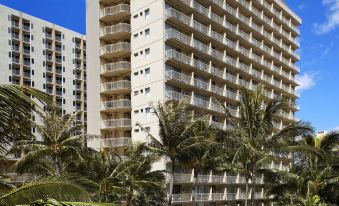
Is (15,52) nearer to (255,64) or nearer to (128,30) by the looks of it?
(128,30)

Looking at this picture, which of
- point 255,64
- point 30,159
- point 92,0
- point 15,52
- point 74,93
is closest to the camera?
point 30,159

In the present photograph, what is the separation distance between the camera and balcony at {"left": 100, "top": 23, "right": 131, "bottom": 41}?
208ft

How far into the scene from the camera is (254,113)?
37.6m

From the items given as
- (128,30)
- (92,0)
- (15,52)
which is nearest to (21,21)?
(15,52)

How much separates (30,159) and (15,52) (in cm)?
6812

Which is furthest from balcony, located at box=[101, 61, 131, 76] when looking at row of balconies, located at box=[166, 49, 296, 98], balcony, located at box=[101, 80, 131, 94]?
row of balconies, located at box=[166, 49, 296, 98]

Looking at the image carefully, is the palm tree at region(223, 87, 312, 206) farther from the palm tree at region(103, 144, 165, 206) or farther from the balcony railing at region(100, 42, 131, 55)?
the balcony railing at region(100, 42, 131, 55)

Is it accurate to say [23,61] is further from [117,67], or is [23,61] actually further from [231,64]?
[231,64]

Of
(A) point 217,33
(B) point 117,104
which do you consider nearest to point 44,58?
(B) point 117,104

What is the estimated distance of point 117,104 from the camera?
6297 cm

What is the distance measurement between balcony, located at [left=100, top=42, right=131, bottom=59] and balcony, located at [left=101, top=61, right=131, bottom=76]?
63.5 inches

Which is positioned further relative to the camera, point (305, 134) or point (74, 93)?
point (74, 93)

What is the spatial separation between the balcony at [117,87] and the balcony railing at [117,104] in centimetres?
156

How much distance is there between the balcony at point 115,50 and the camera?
63312mm
